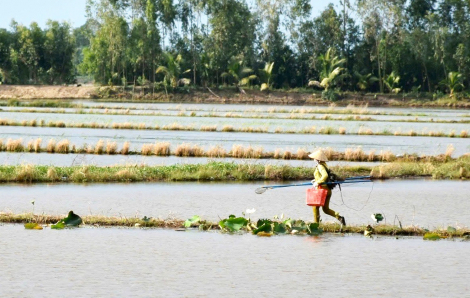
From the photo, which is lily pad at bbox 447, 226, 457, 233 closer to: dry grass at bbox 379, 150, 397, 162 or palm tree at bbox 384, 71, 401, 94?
dry grass at bbox 379, 150, 397, 162

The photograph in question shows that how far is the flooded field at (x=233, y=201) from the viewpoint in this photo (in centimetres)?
1934

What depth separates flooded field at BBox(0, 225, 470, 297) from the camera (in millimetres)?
12273

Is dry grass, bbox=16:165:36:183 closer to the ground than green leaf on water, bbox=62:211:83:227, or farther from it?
closer to the ground

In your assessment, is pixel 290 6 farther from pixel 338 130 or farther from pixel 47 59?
pixel 338 130

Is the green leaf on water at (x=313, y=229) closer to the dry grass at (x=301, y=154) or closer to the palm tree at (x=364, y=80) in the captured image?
the dry grass at (x=301, y=154)

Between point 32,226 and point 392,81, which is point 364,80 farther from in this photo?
point 32,226

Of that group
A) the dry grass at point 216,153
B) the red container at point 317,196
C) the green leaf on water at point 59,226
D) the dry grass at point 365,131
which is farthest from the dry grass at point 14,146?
the dry grass at point 365,131

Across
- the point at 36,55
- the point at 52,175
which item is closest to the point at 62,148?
the point at 52,175

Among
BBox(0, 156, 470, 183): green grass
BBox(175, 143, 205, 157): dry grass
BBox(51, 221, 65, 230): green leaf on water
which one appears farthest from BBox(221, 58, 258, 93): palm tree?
BBox(51, 221, 65, 230): green leaf on water

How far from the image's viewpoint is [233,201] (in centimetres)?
2156

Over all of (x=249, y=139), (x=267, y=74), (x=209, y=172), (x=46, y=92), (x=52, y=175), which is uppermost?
(x=267, y=74)

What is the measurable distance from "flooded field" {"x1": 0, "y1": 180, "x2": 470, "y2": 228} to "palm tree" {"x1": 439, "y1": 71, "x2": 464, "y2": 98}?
55612mm

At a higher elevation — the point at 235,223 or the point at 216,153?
the point at 235,223

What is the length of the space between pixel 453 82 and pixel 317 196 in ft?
221
